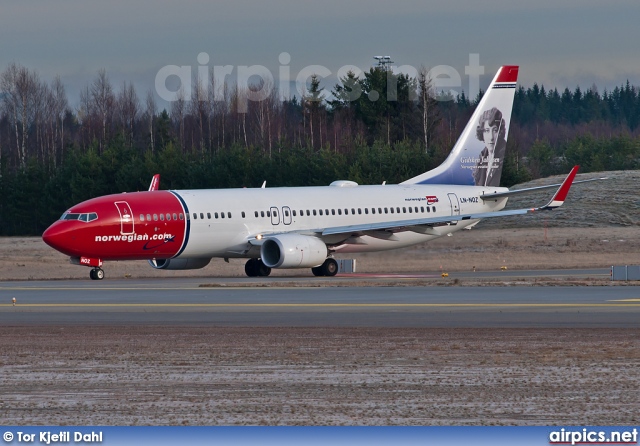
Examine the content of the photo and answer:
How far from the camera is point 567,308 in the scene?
2492cm

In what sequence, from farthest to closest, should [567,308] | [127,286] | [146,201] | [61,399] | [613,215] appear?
[613,215] → [146,201] → [127,286] → [567,308] → [61,399]

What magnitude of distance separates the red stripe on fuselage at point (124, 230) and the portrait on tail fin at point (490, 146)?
15.1 metres

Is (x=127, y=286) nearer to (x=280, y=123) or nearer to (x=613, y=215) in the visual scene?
(x=613, y=215)

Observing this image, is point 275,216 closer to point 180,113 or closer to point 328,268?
point 328,268

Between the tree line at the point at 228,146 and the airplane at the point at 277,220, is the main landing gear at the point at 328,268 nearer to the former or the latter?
the airplane at the point at 277,220

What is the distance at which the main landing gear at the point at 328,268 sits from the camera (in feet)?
139

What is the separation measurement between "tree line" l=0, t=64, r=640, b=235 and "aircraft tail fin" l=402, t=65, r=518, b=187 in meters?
26.1

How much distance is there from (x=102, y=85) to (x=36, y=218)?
37.7m

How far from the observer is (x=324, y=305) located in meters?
26.9

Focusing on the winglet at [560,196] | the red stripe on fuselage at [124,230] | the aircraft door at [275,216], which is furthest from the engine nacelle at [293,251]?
the winglet at [560,196]

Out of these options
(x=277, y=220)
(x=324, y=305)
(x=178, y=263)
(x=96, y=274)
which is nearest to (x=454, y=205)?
(x=277, y=220)

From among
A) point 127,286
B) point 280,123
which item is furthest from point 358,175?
point 280,123

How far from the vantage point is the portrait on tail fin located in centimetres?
4981

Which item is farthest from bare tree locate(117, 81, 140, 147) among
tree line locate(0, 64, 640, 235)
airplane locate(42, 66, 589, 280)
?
airplane locate(42, 66, 589, 280)
